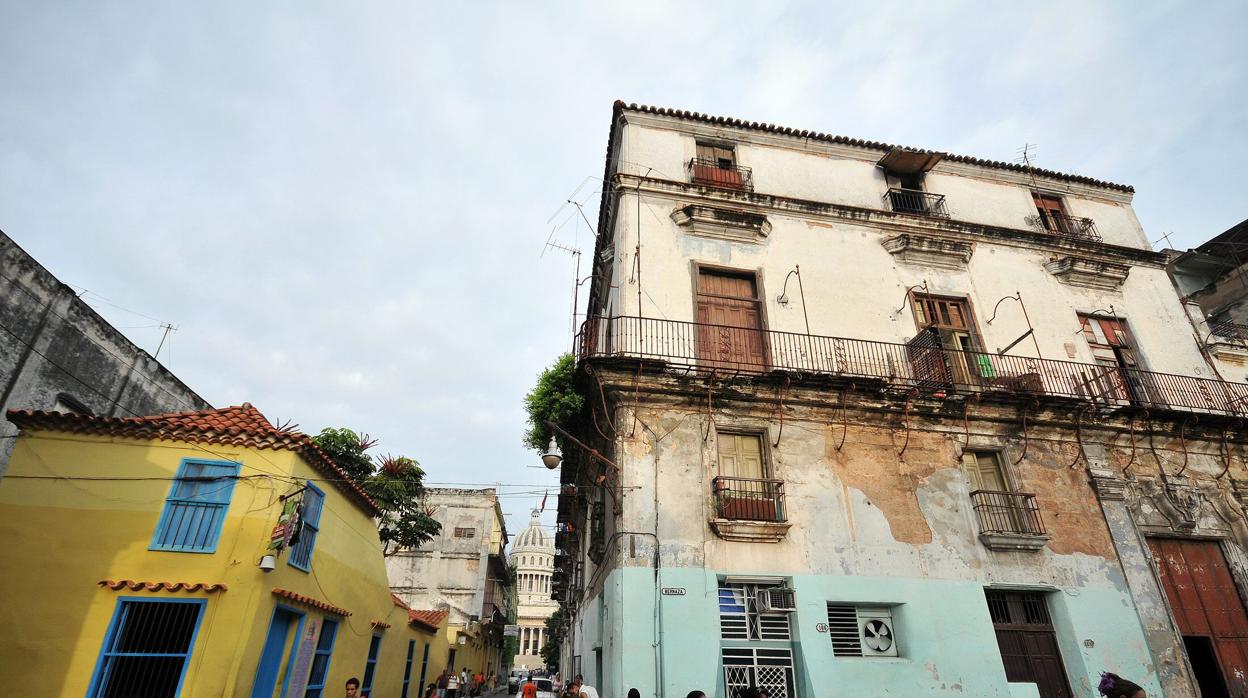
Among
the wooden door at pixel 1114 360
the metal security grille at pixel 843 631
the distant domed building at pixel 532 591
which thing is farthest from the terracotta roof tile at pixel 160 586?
the distant domed building at pixel 532 591

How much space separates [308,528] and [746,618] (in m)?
7.84

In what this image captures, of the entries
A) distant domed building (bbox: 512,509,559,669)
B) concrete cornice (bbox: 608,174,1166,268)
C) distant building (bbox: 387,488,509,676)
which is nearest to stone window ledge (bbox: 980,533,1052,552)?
concrete cornice (bbox: 608,174,1166,268)

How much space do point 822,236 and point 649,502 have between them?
839 cm

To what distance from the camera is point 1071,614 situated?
1131 centimetres

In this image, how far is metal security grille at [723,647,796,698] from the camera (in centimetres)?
1007

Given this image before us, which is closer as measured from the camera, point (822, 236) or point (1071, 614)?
point (1071, 614)

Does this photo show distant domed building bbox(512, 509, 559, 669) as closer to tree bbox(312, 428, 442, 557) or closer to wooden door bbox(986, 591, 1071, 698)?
tree bbox(312, 428, 442, 557)

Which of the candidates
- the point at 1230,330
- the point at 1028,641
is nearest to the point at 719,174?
the point at 1028,641

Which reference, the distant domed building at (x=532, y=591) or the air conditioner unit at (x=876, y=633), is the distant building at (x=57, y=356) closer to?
the air conditioner unit at (x=876, y=633)

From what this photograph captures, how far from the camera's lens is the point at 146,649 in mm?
8742

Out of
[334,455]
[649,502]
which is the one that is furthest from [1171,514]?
[334,455]

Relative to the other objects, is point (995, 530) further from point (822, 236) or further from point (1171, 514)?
point (822, 236)

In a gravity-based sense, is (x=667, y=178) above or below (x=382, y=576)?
above

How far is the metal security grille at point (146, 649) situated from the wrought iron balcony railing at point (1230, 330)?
83.3 ft
